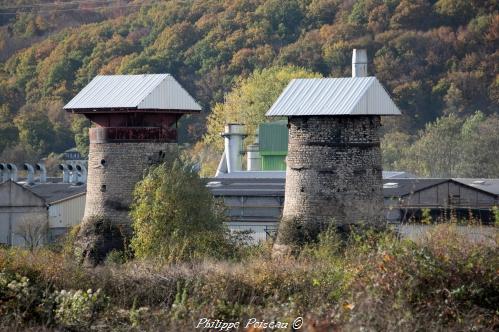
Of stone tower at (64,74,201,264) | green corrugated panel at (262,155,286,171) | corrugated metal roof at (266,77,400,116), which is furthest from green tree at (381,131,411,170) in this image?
corrugated metal roof at (266,77,400,116)

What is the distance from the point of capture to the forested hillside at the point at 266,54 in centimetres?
10638

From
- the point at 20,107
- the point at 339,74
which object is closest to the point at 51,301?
the point at 339,74

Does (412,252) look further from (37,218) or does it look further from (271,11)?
(271,11)

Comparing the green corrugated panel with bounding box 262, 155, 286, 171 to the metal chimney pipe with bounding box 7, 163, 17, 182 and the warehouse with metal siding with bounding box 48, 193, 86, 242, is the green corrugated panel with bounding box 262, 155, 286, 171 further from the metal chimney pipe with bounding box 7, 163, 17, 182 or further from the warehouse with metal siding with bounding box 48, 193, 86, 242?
the warehouse with metal siding with bounding box 48, 193, 86, 242

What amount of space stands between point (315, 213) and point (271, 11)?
269ft

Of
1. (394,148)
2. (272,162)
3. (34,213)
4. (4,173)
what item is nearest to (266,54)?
(394,148)

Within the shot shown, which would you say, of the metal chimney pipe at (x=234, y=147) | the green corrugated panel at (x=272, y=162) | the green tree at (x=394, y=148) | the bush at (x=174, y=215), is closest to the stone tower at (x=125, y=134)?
the bush at (x=174, y=215)

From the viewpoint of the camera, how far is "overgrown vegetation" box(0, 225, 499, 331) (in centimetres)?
2786

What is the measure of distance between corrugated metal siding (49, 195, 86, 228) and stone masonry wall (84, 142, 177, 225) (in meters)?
11.3

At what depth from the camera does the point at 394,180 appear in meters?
53.5

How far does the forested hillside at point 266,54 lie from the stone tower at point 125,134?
174 feet

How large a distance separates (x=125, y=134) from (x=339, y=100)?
6446 millimetres

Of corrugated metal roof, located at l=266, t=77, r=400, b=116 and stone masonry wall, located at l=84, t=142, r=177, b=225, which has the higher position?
corrugated metal roof, located at l=266, t=77, r=400, b=116

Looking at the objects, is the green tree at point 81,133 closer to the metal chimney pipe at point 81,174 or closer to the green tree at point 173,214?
the metal chimney pipe at point 81,174
